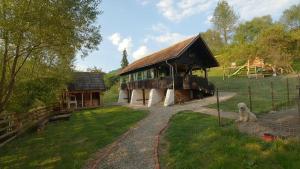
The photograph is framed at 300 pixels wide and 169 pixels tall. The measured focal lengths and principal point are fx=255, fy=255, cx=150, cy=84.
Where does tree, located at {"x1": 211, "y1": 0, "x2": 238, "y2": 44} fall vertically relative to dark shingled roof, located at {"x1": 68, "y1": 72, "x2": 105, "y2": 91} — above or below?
above

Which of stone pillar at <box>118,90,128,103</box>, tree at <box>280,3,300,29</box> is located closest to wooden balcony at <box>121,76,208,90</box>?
stone pillar at <box>118,90,128,103</box>

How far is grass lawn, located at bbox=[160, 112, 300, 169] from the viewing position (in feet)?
22.2

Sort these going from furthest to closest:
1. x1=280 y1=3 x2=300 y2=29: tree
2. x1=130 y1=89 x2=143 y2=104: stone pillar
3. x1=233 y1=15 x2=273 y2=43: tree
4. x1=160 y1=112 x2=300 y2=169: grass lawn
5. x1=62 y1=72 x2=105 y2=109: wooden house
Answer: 1. x1=280 y1=3 x2=300 y2=29: tree
2. x1=233 y1=15 x2=273 y2=43: tree
3. x1=130 y1=89 x2=143 y2=104: stone pillar
4. x1=62 y1=72 x2=105 y2=109: wooden house
5. x1=160 y1=112 x2=300 y2=169: grass lawn

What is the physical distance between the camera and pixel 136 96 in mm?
32219

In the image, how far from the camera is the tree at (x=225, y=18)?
58688 mm

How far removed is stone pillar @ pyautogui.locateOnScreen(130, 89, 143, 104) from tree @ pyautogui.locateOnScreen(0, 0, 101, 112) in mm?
17558

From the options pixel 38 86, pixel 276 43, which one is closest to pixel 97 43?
pixel 38 86

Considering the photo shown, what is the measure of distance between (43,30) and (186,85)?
1511 cm

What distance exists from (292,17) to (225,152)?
202 feet

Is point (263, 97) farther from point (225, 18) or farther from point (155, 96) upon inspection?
point (225, 18)

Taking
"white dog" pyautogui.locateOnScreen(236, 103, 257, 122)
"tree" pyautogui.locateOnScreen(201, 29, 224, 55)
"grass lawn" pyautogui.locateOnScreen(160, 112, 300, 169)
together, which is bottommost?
"grass lawn" pyautogui.locateOnScreen(160, 112, 300, 169)

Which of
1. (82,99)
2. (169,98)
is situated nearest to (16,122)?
(169,98)

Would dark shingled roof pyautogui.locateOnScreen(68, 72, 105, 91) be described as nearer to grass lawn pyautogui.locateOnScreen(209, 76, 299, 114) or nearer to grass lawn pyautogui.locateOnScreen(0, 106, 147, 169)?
grass lawn pyautogui.locateOnScreen(0, 106, 147, 169)

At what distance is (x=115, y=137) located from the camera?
1254cm
